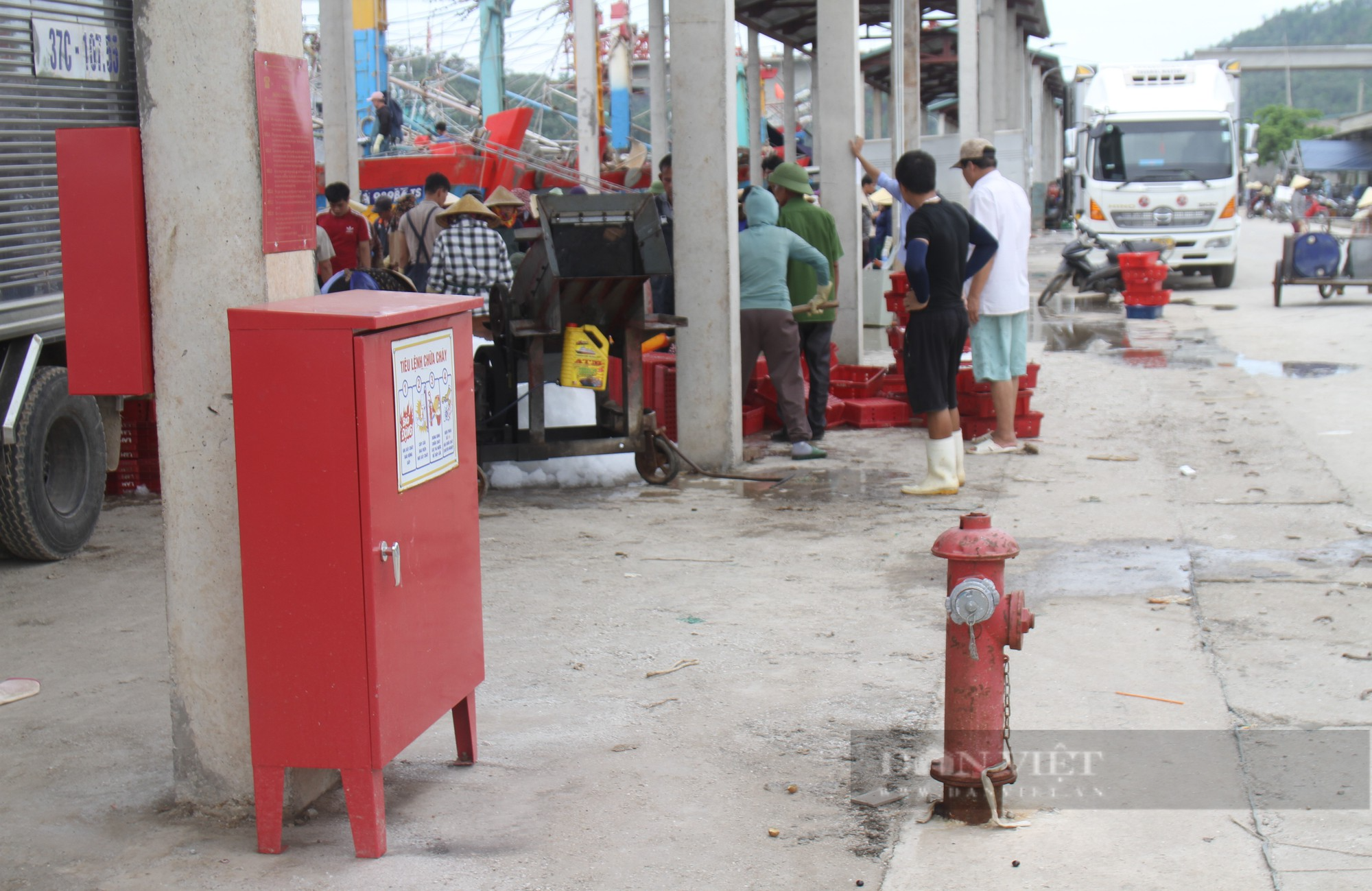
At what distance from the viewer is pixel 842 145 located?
14.1m

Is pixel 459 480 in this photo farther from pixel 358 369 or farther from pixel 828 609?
pixel 828 609

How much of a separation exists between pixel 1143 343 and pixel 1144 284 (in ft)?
9.46

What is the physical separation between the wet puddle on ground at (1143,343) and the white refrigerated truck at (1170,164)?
2140 millimetres

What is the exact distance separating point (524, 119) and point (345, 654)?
2858cm

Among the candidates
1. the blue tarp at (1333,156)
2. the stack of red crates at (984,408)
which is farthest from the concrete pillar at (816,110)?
the blue tarp at (1333,156)

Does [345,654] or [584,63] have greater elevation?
[584,63]

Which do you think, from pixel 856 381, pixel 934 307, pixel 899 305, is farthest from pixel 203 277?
pixel 899 305

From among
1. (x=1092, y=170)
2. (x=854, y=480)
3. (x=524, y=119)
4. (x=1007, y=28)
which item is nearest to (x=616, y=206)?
(x=854, y=480)

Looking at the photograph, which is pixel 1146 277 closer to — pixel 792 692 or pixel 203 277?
pixel 792 692

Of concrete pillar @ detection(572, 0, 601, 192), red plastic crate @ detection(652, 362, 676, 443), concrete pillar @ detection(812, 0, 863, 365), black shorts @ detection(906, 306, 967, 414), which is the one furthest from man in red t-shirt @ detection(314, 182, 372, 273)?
concrete pillar @ detection(572, 0, 601, 192)

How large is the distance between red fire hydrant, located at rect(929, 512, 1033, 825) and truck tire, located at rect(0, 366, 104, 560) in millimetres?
4831

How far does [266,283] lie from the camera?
13.4 ft

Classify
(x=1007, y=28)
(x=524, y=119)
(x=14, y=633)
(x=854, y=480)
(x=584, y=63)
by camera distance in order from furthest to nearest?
(x=1007, y=28) → (x=524, y=119) → (x=584, y=63) → (x=854, y=480) → (x=14, y=633)

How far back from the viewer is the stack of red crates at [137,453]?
9.21m
